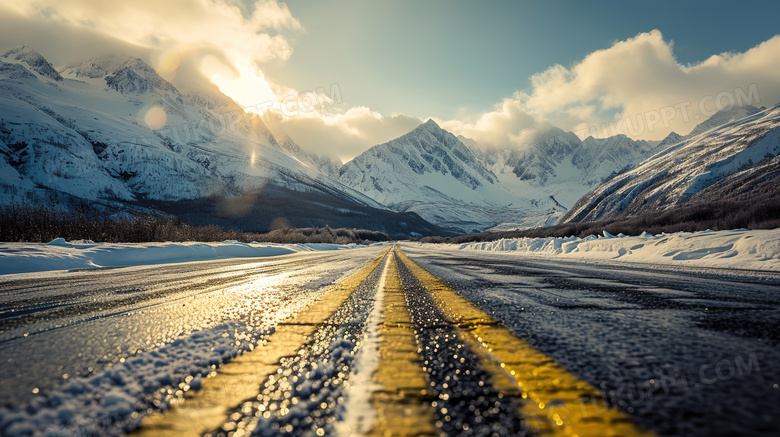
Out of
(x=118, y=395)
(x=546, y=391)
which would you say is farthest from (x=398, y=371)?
(x=118, y=395)

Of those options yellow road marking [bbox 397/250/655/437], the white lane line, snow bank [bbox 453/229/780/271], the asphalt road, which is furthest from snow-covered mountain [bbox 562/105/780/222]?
the white lane line

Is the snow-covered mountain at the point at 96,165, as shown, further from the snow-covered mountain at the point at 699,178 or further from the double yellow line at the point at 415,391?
the double yellow line at the point at 415,391

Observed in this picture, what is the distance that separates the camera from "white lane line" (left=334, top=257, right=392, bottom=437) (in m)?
0.79

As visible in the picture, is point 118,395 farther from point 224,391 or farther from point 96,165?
point 96,165

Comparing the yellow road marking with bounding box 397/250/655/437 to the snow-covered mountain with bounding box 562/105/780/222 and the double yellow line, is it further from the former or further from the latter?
the snow-covered mountain with bounding box 562/105/780/222

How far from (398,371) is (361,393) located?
0.19 meters

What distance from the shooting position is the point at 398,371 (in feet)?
3.66

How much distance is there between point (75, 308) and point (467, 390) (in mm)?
2877

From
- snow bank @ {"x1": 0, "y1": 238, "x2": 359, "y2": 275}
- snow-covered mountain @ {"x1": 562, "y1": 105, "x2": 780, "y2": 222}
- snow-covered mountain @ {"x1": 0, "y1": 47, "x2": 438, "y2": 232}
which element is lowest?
snow bank @ {"x1": 0, "y1": 238, "x2": 359, "y2": 275}

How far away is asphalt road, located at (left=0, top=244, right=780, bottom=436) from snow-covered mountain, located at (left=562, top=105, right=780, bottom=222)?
54654 millimetres

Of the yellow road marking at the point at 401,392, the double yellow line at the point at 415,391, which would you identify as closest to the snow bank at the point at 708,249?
the double yellow line at the point at 415,391

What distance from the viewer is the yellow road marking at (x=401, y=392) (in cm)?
77

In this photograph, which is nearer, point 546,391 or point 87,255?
point 546,391

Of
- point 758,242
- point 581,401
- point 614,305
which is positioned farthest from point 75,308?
point 758,242
